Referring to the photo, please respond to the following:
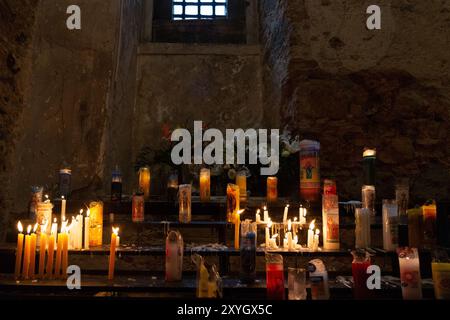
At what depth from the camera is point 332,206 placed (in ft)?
7.82

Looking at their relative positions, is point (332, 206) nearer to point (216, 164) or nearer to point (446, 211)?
point (446, 211)

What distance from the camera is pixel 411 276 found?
186 centimetres

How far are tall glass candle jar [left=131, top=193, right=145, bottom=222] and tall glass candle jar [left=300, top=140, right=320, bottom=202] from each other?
1171 mm

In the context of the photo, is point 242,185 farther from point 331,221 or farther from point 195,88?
point 195,88

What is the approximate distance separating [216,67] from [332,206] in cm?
281

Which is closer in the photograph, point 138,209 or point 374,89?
point 138,209

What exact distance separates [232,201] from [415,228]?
1170 millimetres

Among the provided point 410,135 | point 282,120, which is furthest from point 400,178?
point 282,120

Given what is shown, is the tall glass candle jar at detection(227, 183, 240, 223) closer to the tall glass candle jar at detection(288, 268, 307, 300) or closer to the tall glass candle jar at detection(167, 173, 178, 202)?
the tall glass candle jar at detection(167, 173, 178, 202)

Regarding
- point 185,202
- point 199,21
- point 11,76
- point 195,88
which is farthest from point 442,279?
point 199,21

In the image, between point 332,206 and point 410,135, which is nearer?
point 332,206

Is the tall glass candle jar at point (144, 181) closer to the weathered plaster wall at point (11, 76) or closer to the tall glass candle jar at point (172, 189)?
the tall glass candle jar at point (172, 189)

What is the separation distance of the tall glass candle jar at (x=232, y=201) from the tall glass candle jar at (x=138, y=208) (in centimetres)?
61

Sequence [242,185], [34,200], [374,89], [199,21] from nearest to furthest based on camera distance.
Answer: [34,200] → [242,185] → [374,89] → [199,21]
